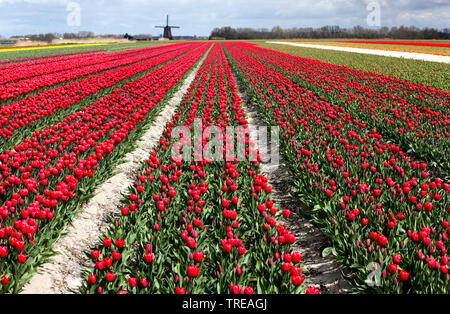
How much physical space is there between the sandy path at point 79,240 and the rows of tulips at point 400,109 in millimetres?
6618

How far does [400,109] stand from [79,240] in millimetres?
10879

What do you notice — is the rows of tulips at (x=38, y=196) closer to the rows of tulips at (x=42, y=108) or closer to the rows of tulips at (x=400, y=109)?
the rows of tulips at (x=42, y=108)

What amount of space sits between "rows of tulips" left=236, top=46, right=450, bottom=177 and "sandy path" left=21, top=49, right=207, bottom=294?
662 cm

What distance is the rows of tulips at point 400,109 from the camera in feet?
24.3

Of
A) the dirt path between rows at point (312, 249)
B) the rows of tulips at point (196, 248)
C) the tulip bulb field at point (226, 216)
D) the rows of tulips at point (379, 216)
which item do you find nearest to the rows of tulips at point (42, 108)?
the tulip bulb field at point (226, 216)

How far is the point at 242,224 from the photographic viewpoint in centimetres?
455

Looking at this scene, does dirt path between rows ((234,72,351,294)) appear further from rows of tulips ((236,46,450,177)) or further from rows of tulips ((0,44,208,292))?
rows of tulips ((236,46,450,177))

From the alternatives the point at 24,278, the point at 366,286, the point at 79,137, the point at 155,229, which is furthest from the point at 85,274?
the point at 79,137

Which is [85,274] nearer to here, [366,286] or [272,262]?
[272,262]

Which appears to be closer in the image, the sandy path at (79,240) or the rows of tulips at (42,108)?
the sandy path at (79,240)

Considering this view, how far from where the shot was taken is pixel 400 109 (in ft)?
36.0

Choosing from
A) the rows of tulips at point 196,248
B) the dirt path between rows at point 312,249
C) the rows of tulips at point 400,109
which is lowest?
the dirt path between rows at point 312,249

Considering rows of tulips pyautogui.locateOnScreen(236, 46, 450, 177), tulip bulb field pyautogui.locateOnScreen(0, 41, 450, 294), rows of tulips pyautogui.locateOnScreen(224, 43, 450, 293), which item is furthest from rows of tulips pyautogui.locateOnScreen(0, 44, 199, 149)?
rows of tulips pyautogui.locateOnScreen(236, 46, 450, 177)
